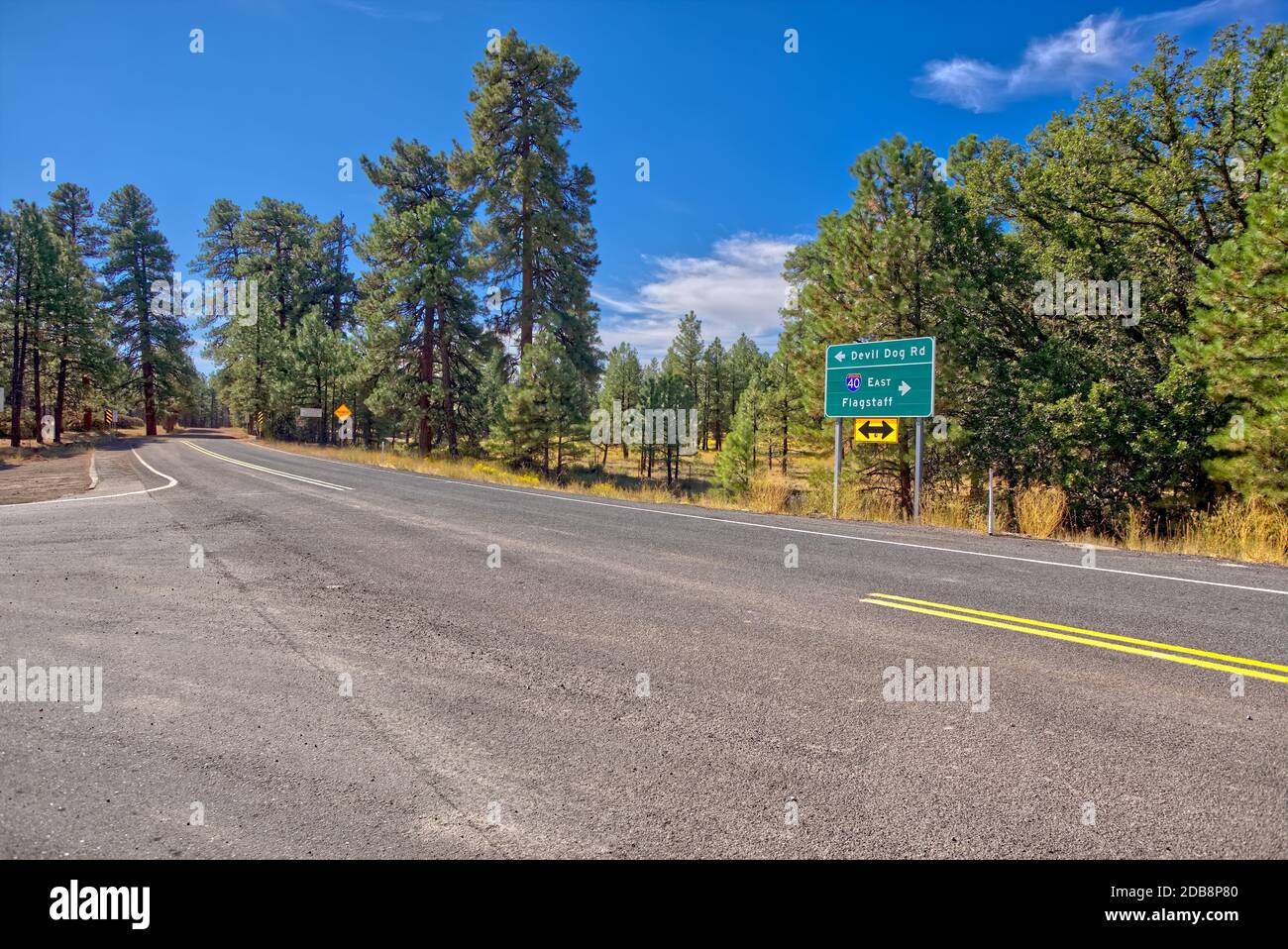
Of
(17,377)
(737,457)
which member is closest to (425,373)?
(737,457)

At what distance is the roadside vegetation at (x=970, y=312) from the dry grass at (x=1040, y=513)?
77 mm

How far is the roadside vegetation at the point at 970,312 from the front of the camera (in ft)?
37.6

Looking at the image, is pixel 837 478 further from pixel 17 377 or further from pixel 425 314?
pixel 17 377

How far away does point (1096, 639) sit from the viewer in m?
4.91

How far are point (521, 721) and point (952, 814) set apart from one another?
2.31 meters

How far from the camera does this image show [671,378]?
4634 centimetres

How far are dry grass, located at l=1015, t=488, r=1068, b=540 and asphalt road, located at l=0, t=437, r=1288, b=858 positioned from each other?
11.4ft

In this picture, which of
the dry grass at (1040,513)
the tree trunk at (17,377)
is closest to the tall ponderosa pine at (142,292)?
the tree trunk at (17,377)

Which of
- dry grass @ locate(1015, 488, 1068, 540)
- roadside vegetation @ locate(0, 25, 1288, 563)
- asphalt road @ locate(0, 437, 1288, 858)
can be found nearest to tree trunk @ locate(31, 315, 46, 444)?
roadside vegetation @ locate(0, 25, 1288, 563)

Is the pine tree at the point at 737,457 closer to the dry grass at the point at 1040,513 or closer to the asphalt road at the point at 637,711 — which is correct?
the dry grass at the point at 1040,513

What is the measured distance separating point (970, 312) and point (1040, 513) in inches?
293

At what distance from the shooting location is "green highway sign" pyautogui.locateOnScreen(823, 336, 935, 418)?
527 inches

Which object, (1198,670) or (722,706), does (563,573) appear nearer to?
(722,706)

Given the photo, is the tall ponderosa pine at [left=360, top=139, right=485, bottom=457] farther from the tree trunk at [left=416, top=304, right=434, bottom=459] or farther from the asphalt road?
the asphalt road
